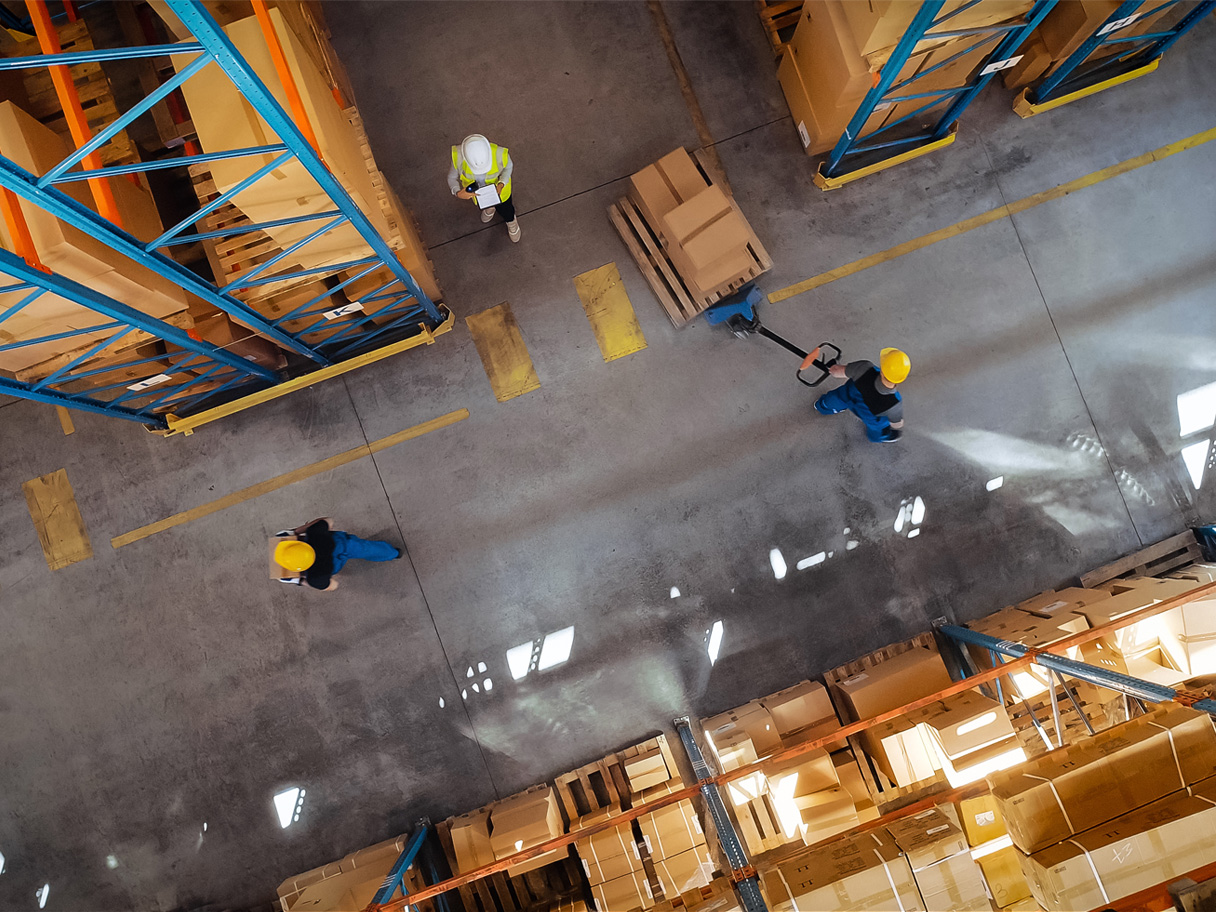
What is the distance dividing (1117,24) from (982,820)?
7089mm

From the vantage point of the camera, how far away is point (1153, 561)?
7637 mm

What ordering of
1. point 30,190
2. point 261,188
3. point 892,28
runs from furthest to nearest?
point 892,28, point 261,188, point 30,190

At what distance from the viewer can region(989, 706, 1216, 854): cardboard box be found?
4.91 metres

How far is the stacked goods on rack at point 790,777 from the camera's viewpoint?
6.21 metres

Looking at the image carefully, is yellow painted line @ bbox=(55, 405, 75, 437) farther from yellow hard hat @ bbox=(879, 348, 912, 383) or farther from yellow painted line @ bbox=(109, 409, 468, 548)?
yellow hard hat @ bbox=(879, 348, 912, 383)

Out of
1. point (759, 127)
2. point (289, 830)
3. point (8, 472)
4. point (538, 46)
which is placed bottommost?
point (289, 830)

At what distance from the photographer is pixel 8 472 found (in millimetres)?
7586

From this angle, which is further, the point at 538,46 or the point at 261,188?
the point at 538,46

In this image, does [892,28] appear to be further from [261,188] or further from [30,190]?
[30,190]

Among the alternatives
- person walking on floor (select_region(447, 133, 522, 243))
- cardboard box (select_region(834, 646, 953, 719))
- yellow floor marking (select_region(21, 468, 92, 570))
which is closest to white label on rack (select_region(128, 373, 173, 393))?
yellow floor marking (select_region(21, 468, 92, 570))

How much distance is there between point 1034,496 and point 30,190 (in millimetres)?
8677

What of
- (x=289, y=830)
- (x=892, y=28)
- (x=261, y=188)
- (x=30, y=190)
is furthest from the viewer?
(x=289, y=830)

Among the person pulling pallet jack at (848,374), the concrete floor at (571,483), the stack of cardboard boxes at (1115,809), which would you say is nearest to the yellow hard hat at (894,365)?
the person pulling pallet jack at (848,374)

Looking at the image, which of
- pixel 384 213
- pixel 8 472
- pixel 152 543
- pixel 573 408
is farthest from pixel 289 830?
pixel 384 213
